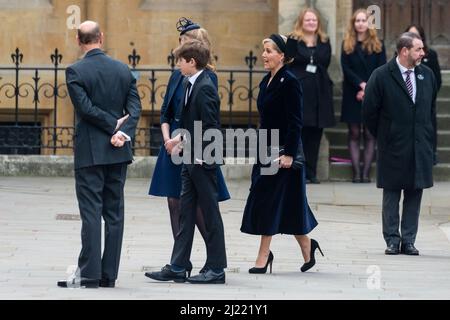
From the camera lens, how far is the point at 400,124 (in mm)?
13406

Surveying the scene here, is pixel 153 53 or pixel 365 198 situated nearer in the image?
pixel 365 198

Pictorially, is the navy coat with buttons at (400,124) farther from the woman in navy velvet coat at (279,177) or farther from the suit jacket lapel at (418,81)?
the woman in navy velvet coat at (279,177)

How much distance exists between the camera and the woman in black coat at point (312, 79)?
18219mm

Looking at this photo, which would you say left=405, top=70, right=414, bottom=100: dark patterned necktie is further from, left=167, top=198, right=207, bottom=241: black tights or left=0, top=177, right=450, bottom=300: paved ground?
left=167, top=198, right=207, bottom=241: black tights

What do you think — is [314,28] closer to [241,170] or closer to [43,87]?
[241,170]

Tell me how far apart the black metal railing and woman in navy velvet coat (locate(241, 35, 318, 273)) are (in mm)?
7094

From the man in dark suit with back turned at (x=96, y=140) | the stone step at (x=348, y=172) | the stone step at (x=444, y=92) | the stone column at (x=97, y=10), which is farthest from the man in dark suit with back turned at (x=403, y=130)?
the stone column at (x=97, y=10)

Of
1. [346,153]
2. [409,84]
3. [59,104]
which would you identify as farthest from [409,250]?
[59,104]

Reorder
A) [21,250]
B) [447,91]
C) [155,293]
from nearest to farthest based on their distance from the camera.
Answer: [155,293] → [21,250] → [447,91]

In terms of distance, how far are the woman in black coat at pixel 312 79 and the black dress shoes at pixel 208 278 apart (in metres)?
6.87

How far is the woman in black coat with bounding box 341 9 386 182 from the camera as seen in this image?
Answer: 1830 centimetres
